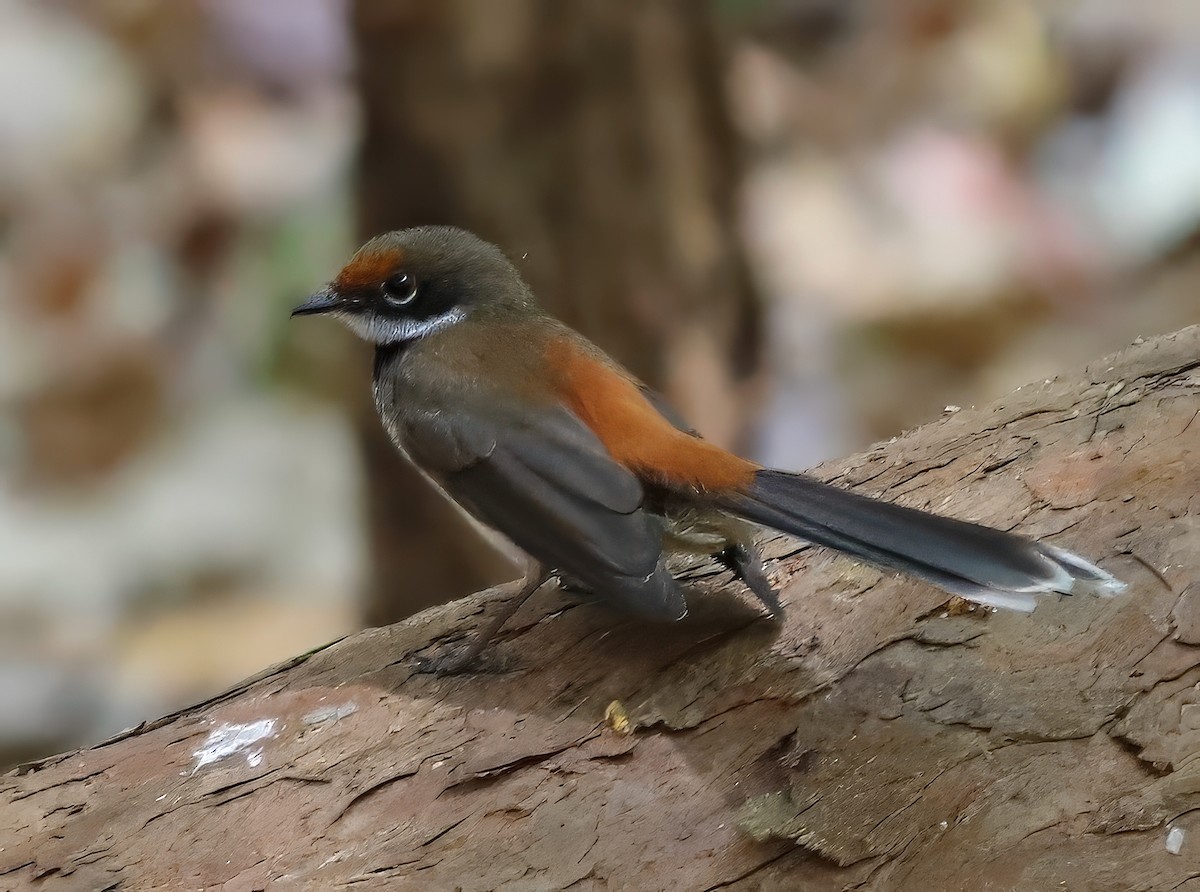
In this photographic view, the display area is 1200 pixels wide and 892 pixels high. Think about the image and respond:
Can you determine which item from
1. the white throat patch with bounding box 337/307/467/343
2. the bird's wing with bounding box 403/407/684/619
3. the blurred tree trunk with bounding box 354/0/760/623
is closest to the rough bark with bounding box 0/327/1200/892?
the bird's wing with bounding box 403/407/684/619

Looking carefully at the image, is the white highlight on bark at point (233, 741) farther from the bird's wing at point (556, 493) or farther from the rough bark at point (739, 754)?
the bird's wing at point (556, 493)

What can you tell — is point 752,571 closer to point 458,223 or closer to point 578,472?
point 578,472

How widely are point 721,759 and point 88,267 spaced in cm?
634

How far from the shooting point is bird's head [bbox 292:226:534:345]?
3.37 metres

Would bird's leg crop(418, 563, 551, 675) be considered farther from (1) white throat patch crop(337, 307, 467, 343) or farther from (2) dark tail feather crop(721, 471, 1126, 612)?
(1) white throat patch crop(337, 307, 467, 343)

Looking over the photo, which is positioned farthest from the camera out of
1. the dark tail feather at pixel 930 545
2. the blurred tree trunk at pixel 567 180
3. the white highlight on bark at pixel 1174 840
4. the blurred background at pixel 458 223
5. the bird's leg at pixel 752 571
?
the blurred background at pixel 458 223

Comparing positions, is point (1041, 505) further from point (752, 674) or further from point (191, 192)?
point (191, 192)

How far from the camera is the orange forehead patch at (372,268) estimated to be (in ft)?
11.0

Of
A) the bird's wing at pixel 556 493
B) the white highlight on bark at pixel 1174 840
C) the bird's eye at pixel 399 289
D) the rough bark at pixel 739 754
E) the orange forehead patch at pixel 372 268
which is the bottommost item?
the white highlight on bark at pixel 1174 840

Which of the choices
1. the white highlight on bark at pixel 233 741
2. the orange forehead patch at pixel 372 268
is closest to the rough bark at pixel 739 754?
Answer: the white highlight on bark at pixel 233 741

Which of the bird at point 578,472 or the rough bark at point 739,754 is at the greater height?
the bird at point 578,472

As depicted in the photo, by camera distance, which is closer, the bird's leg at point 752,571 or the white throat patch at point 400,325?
the bird's leg at point 752,571

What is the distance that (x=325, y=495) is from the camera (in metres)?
7.32

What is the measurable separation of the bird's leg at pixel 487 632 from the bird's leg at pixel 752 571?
42 cm
